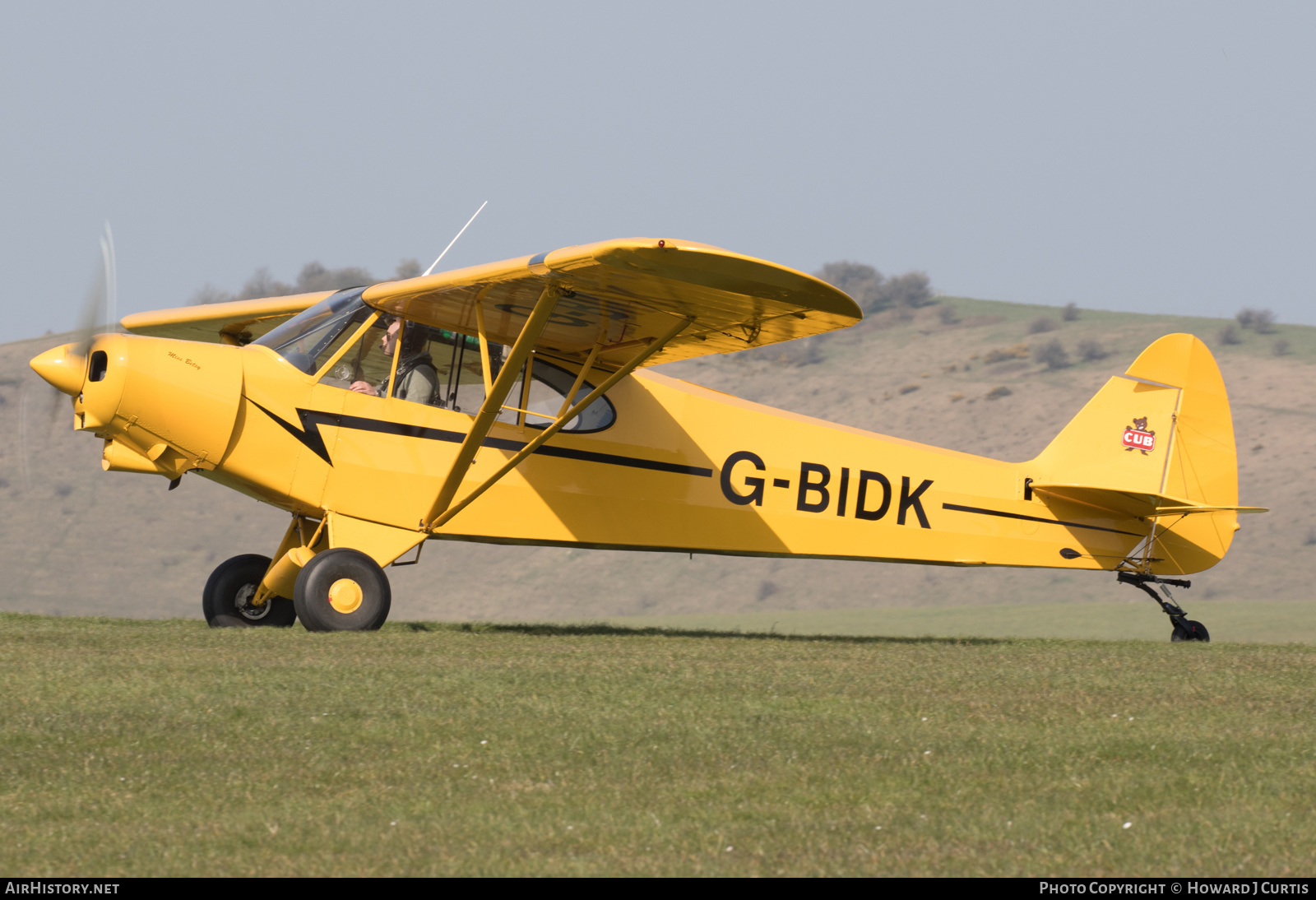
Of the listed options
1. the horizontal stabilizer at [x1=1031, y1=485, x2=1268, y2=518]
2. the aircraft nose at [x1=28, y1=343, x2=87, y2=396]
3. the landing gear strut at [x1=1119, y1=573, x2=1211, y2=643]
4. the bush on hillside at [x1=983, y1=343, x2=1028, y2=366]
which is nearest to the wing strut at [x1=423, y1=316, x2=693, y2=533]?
the aircraft nose at [x1=28, y1=343, x2=87, y2=396]

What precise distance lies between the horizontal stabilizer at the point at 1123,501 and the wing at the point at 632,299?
4.00 m

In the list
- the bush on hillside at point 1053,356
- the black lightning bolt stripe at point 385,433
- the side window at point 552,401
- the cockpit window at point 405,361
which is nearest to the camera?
the black lightning bolt stripe at point 385,433

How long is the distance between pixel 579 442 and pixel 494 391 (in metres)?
1.34

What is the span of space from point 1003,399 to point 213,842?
59.6m

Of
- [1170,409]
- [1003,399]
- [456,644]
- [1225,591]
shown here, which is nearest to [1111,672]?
[456,644]

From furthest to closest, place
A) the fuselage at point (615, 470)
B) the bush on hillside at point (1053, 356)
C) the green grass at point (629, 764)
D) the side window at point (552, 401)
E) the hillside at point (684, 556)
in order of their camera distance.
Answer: the bush on hillside at point (1053, 356)
the hillside at point (684, 556)
the side window at point (552, 401)
the fuselage at point (615, 470)
the green grass at point (629, 764)

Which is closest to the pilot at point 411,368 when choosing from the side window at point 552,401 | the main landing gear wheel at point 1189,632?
the side window at point 552,401

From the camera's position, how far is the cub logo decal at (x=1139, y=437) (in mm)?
13781

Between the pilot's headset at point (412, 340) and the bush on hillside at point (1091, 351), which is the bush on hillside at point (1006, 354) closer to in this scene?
the bush on hillside at point (1091, 351)

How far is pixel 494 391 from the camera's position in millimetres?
10383

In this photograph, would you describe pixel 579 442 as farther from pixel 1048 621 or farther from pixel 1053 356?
pixel 1053 356

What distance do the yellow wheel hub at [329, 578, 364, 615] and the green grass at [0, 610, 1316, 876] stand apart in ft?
3.19

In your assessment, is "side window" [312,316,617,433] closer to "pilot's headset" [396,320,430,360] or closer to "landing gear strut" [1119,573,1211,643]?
"pilot's headset" [396,320,430,360]

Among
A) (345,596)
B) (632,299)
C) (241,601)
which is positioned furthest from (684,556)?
(345,596)
